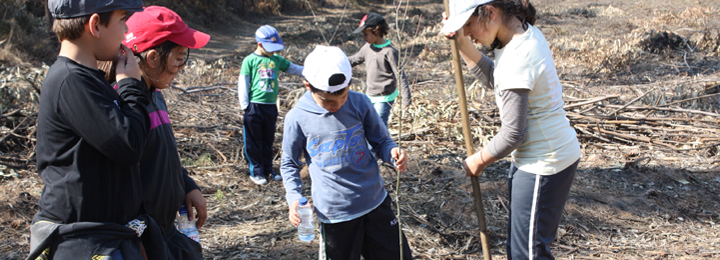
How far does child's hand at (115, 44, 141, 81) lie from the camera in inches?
61.2

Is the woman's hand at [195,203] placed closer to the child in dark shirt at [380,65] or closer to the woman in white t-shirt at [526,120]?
the woman in white t-shirt at [526,120]

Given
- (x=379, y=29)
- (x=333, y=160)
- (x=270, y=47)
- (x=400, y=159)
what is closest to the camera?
(x=400, y=159)

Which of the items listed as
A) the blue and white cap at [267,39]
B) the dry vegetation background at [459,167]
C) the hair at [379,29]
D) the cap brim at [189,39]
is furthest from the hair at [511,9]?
the hair at [379,29]

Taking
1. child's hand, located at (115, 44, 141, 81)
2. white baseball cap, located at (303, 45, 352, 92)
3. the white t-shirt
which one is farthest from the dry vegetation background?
child's hand, located at (115, 44, 141, 81)

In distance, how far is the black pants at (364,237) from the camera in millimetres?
2318

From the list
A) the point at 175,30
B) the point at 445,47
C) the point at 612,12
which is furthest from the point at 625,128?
the point at 612,12

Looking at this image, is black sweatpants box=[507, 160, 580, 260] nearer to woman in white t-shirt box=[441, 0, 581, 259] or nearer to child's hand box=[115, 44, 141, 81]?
woman in white t-shirt box=[441, 0, 581, 259]

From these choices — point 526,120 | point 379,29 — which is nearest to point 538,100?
point 526,120

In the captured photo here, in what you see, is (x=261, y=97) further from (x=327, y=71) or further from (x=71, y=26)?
(x=71, y=26)

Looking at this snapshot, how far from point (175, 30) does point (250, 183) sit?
3.35m

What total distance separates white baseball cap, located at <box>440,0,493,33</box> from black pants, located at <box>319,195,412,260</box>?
0.97 m

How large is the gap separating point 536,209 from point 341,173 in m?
0.93

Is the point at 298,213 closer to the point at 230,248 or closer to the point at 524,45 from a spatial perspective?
the point at 524,45

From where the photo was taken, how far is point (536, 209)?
2043 millimetres
